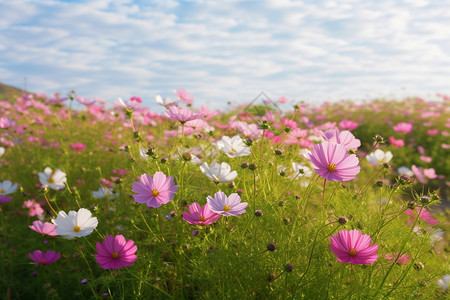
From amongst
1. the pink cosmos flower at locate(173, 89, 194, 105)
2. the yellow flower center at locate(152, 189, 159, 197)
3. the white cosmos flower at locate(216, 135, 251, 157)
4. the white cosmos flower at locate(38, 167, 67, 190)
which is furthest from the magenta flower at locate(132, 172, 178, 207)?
the white cosmos flower at locate(38, 167, 67, 190)

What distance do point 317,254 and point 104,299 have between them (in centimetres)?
97

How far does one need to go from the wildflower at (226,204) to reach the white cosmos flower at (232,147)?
1.12ft

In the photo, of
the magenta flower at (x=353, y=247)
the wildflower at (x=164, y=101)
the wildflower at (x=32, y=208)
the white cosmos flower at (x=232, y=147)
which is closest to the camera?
the magenta flower at (x=353, y=247)

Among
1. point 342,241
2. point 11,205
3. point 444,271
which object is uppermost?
point 342,241

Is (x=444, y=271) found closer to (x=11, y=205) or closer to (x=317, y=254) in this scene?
(x=317, y=254)

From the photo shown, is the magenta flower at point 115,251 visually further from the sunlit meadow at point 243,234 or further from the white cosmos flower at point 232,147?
the white cosmos flower at point 232,147

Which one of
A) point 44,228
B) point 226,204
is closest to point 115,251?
point 226,204

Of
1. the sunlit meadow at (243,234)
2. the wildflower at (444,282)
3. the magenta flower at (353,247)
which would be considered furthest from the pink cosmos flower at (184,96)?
the wildflower at (444,282)

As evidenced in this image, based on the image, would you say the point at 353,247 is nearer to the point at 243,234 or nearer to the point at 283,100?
the point at 243,234

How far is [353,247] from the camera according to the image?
3.55 ft

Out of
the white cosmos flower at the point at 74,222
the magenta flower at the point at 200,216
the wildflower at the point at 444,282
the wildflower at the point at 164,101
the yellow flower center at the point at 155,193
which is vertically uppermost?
the wildflower at the point at 164,101

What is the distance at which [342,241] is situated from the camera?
3.54 ft

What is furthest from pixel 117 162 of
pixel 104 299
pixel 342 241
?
pixel 342 241

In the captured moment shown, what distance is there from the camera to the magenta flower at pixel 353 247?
1057 millimetres
